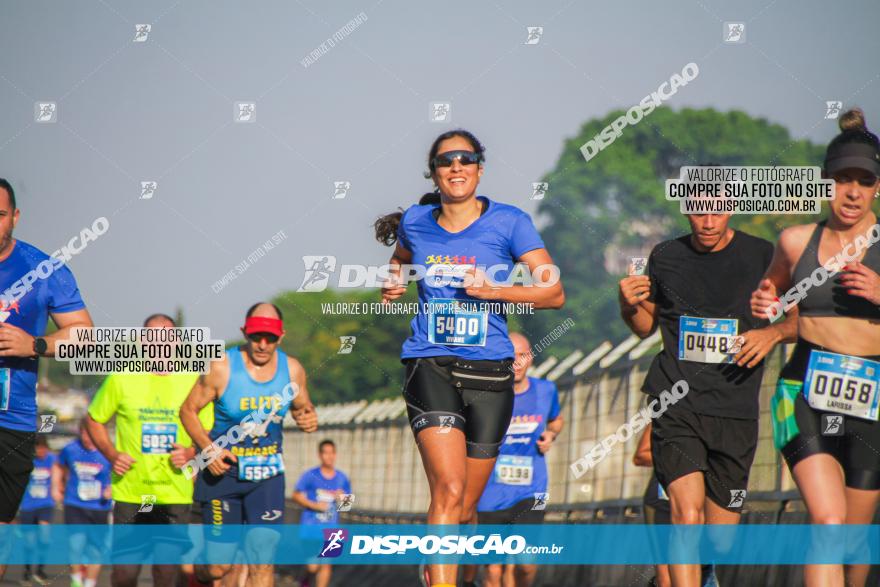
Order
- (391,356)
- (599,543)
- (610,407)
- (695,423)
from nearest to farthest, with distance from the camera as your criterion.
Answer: (695,423)
(599,543)
(610,407)
(391,356)

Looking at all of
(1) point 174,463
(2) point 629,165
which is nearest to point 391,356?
(2) point 629,165

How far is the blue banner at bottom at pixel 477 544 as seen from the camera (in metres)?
8.38

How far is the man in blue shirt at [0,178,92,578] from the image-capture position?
8695 millimetres

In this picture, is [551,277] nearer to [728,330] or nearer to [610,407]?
[728,330]

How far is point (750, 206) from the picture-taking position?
11461mm

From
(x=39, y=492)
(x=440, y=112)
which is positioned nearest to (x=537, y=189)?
(x=440, y=112)

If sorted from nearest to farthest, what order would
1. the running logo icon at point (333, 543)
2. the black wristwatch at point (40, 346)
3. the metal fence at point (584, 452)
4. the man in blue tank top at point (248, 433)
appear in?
the black wristwatch at point (40, 346) → the running logo icon at point (333, 543) → the man in blue tank top at point (248, 433) → the metal fence at point (584, 452)

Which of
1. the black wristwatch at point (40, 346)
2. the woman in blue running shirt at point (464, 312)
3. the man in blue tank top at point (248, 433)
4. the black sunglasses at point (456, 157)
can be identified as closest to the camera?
the woman in blue running shirt at point (464, 312)

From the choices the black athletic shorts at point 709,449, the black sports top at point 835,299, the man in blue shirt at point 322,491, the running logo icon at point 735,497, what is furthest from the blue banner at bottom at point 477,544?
the black sports top at point 835,299

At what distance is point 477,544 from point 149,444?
436cm

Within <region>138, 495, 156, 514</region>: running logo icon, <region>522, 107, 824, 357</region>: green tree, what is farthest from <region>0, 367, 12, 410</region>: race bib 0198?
<region>522, 107, 824, 357</region>: green tree

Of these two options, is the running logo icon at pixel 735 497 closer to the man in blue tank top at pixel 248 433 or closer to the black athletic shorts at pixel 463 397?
the black athletic shorts at pixel 463 397

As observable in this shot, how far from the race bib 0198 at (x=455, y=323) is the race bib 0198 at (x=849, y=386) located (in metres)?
2.04

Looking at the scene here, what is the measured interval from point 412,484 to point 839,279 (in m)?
26.0
